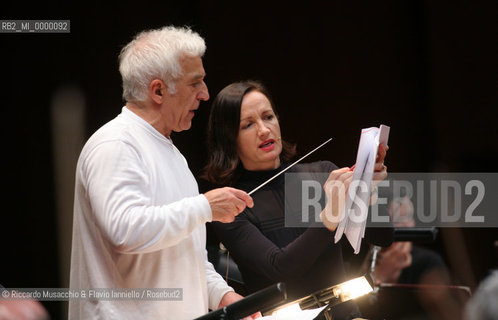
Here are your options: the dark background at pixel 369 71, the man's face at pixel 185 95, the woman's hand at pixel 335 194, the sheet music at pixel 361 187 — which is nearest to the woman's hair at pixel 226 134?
the man's face at pixel 185 95

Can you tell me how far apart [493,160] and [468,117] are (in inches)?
11.8

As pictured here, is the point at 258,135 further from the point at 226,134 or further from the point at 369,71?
the point at 369,71

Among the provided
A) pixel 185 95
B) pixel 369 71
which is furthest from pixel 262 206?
pixel 369 71

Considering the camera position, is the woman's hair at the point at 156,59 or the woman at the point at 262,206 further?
the woman at the point at 262,206

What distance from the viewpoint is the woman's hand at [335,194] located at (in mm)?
1596

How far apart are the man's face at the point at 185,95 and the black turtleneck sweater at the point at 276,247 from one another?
0.42 metres

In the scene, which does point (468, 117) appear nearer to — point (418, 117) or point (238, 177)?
point (418, 117)

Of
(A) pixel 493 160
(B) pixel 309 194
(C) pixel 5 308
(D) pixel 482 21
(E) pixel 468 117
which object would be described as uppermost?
(D) pixel 482 21

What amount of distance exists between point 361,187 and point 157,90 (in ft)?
2.00

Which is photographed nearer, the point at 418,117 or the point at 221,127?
the point at 221,127

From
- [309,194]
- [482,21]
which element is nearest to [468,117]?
[482,21]

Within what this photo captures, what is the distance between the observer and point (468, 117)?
12.0 feet

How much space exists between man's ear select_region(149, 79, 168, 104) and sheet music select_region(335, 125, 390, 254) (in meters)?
0.55
